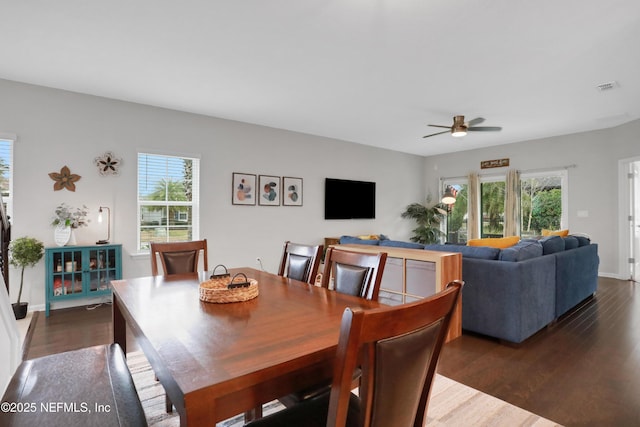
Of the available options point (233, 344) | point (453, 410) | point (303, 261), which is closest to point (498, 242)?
point (453, 410)

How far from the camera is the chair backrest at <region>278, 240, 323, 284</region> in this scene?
6.73ft

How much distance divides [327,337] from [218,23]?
261 centimetres

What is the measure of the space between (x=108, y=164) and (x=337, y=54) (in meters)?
3.18

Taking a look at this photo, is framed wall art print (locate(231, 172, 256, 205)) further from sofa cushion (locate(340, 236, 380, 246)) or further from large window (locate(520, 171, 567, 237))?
large window (locate(520, 171, 567, 237))

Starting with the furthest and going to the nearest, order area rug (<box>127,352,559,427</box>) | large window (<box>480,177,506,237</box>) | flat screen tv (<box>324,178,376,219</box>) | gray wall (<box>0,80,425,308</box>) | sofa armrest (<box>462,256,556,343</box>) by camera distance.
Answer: large window (<box>480,177,506,237</box>) → flat screen tv (<box>324,178,376,219</box>) → gray wall (<box>0,80,425,308</box>) → sofa armrest (<box>462,256,556,343</box>) → area rug (<box>127,352,559,427</box>)

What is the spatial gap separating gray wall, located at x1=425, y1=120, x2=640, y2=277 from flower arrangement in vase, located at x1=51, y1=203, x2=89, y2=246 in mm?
6684

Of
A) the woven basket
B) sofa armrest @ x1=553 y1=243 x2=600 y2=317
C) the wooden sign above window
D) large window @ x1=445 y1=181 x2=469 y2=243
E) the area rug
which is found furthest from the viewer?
large window @ x1=445 y1=181 x2=469 y2=243

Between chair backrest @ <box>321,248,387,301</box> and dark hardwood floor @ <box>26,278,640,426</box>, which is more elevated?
chair backrest @ <box>321,248,387,301</box>

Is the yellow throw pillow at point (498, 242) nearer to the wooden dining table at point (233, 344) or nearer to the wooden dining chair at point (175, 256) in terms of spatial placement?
the wooden dining table at point (233, 344)

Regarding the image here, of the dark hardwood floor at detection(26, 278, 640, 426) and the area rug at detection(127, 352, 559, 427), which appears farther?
the dark hardwood floor at detection(26, 278, 640, 426)

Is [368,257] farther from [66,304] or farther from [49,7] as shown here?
[66,304]

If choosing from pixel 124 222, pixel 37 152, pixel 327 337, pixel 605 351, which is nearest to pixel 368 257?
pixel 327 337

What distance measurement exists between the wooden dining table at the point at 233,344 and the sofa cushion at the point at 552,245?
9.62 feet

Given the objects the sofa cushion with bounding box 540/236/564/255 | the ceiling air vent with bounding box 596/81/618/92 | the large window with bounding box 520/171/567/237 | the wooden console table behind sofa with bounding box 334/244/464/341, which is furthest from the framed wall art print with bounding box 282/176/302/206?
the large window with bounding box 520/171/567/237
